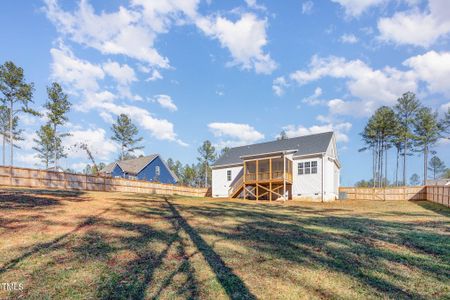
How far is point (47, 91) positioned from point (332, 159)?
3735cm

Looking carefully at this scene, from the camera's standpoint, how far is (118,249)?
620 centimetres

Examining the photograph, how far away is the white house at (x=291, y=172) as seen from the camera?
83.1 feet

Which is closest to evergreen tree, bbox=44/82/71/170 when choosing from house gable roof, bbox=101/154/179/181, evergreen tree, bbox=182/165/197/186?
house gable roof, bbox=101/154/179/181

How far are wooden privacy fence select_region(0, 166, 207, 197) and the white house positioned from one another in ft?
34.5

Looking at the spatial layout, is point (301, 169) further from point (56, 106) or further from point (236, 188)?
point (56, 106)

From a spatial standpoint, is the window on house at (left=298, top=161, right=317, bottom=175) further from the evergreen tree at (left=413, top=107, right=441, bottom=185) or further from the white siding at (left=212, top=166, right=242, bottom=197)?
the evergreen tree at (left=413, top=107, right=441, bottom=185)

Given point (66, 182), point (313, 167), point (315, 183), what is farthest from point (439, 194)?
point (66, 182)

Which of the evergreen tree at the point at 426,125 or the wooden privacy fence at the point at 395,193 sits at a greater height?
the evergreen tree at the point at 426,125

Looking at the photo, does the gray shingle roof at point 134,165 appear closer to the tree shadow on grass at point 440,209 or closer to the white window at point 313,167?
the white window at point 313,167

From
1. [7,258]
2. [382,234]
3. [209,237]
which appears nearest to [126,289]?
[7,258]

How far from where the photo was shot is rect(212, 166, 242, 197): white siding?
31.4m

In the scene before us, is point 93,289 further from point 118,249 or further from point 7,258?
point 7,258

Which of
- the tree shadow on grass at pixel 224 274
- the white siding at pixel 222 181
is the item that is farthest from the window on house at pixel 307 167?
the tree shadow on grass at pixel 224 274

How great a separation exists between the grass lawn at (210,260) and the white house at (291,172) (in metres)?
16.2
